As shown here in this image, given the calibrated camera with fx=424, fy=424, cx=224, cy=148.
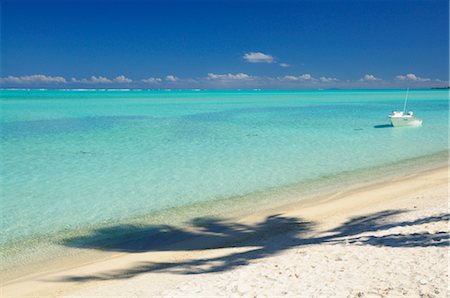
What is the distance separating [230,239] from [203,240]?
0.55 meters

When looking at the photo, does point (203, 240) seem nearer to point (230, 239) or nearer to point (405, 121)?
point (230, 239)

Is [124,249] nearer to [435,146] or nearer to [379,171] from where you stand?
[379,171]

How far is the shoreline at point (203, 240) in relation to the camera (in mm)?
6695

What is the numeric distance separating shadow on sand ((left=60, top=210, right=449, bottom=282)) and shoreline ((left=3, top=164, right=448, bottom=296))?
41 millimetres

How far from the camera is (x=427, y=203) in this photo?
9828mm

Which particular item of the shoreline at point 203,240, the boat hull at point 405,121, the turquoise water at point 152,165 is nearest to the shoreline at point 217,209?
the shoreline at point 203,240

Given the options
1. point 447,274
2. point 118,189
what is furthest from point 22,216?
point 447,274

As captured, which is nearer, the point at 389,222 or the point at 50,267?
the point at 50,267

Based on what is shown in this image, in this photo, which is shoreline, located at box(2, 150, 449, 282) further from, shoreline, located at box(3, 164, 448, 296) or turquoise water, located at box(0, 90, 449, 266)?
turquoise water, located at box(0, 90, 449, 266)

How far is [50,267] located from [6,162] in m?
11.0

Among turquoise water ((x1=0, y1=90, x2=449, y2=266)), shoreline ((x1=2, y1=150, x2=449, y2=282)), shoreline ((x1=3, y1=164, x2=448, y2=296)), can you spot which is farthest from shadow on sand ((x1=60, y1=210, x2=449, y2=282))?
turquoise water ((x1=0, y1=90, x2=449, y2=266))

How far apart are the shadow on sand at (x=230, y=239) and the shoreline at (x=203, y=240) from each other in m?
0.04

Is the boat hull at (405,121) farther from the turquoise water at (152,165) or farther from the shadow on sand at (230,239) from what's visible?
the shadow on sand at (230,239)

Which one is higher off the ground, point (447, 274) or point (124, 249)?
point (447, 274)
